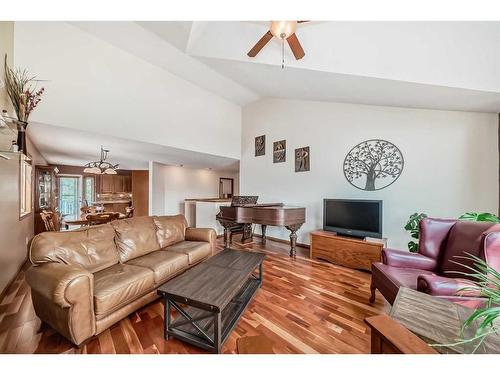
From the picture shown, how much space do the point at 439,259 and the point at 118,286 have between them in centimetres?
319

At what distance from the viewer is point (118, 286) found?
1.70 meters

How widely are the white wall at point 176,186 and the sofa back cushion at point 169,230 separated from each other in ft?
9.69

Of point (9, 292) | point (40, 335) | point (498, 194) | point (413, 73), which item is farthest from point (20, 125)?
point (498, 194)

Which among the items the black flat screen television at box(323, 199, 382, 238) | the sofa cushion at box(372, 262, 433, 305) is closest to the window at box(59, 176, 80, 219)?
the black flat screen television at box(323, 199, 382, 238)

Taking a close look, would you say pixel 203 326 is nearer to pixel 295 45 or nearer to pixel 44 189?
pixel 295 45

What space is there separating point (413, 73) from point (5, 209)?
16.1 ft

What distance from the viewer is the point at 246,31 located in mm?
2584

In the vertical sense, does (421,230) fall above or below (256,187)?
below

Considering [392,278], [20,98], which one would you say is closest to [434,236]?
[392,278]

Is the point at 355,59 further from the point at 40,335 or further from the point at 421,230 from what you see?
the point at 40,335

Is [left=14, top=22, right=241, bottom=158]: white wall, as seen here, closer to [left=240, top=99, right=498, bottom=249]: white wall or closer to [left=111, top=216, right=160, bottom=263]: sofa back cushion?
[left=111, top=216, right=160, bottom=263]: sofa back cushion

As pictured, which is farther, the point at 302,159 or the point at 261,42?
the point at 302,159

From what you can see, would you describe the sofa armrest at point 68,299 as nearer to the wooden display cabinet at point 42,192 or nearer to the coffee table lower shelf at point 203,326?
the coffee table lower shelf at point 203,326

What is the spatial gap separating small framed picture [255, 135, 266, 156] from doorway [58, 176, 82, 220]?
6.79m
